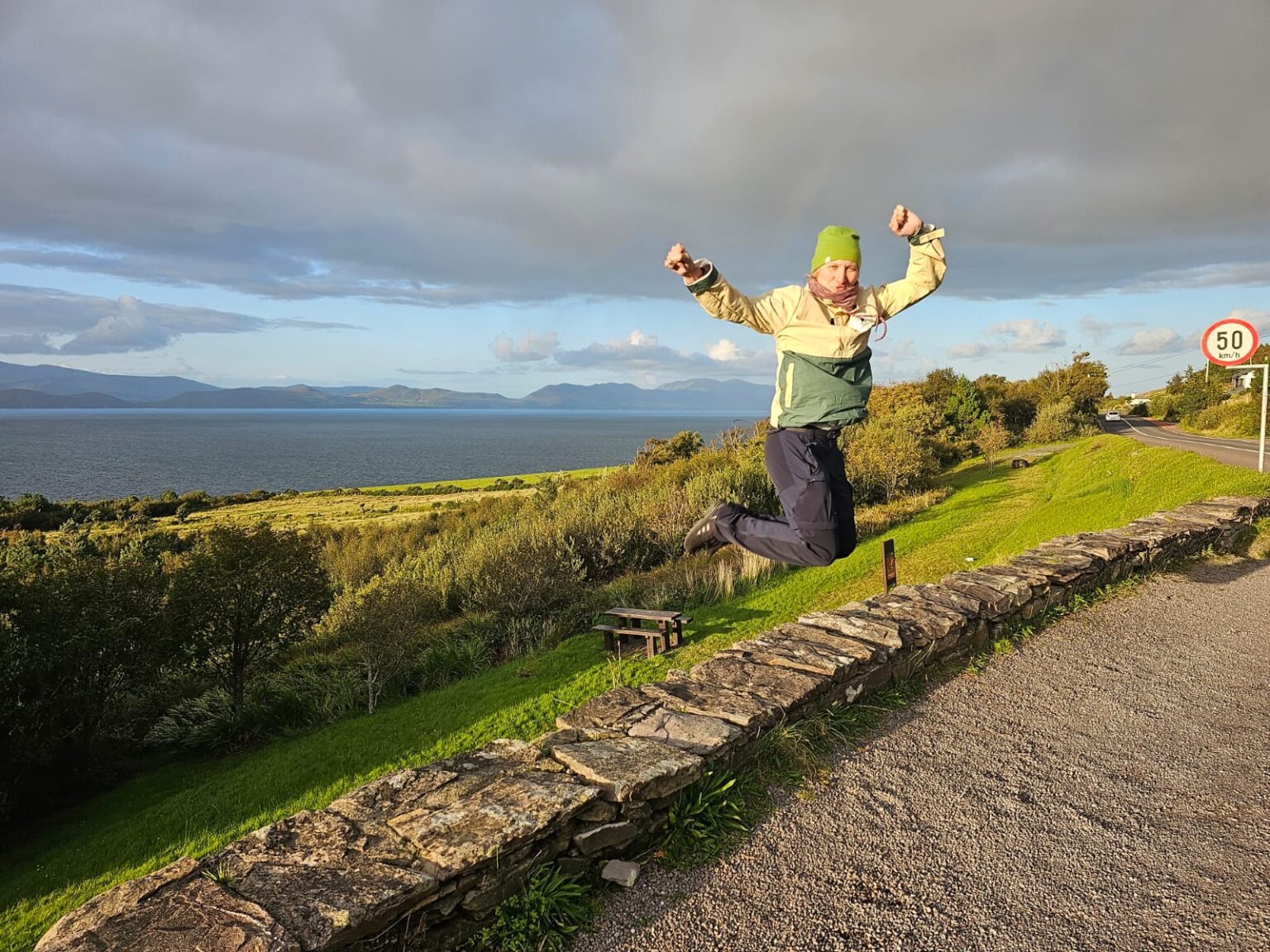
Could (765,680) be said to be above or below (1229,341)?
below

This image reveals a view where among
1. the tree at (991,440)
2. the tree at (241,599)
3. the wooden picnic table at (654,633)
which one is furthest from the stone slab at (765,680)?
the tree at (991,440)

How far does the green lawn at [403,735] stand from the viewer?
224 inches

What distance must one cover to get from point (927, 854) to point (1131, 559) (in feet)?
22.3

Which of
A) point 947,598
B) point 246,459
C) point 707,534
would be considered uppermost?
point 707,534

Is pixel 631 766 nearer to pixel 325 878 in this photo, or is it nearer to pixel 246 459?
pixel 325 878

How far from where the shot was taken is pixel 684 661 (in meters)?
8.16

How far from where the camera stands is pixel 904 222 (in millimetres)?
3955

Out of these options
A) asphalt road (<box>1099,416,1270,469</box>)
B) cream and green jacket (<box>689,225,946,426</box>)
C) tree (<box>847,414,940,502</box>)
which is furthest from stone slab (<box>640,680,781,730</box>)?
tree (<box>847,414,940,502</box>)

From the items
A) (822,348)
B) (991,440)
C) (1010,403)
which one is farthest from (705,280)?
(1010,403)

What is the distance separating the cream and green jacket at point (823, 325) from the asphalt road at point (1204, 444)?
15.3 meters

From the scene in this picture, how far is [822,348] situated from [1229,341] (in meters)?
14.4

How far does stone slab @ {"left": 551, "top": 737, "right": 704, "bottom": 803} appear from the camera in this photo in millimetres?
3230

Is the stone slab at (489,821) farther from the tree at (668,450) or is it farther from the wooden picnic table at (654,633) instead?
the tree at (668,450)

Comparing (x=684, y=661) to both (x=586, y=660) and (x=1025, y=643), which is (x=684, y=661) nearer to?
(x=586, y=660)
